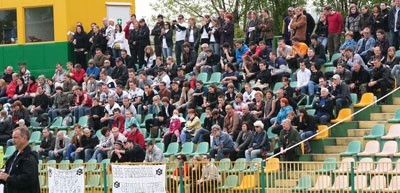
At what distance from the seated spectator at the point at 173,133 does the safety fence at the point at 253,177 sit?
13.3ft

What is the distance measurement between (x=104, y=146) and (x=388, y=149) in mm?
7967

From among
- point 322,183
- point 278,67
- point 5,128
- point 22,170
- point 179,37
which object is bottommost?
point 322,183

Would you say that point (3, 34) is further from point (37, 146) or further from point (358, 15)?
point (358, 15)

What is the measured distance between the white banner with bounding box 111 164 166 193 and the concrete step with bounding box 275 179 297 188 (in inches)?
96.6

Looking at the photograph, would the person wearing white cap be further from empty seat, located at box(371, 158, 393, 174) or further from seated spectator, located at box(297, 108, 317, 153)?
empty seat, located at box(371, 158, 393, 174)

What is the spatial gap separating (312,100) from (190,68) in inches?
230

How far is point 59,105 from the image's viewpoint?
3303 cm

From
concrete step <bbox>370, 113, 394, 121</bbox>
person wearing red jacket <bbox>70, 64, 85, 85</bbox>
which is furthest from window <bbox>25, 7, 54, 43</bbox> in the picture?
concrete step <bbox>370, 113, 394, 121</bbox>

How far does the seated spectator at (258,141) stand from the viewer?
84.9 feet

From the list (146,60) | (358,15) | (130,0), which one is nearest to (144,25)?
(146,60)

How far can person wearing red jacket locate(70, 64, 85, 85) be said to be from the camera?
112 feet

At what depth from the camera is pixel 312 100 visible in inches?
1095

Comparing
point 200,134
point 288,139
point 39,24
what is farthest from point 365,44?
point 39,24

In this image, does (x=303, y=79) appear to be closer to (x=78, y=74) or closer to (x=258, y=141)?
(x=258, y=141)
